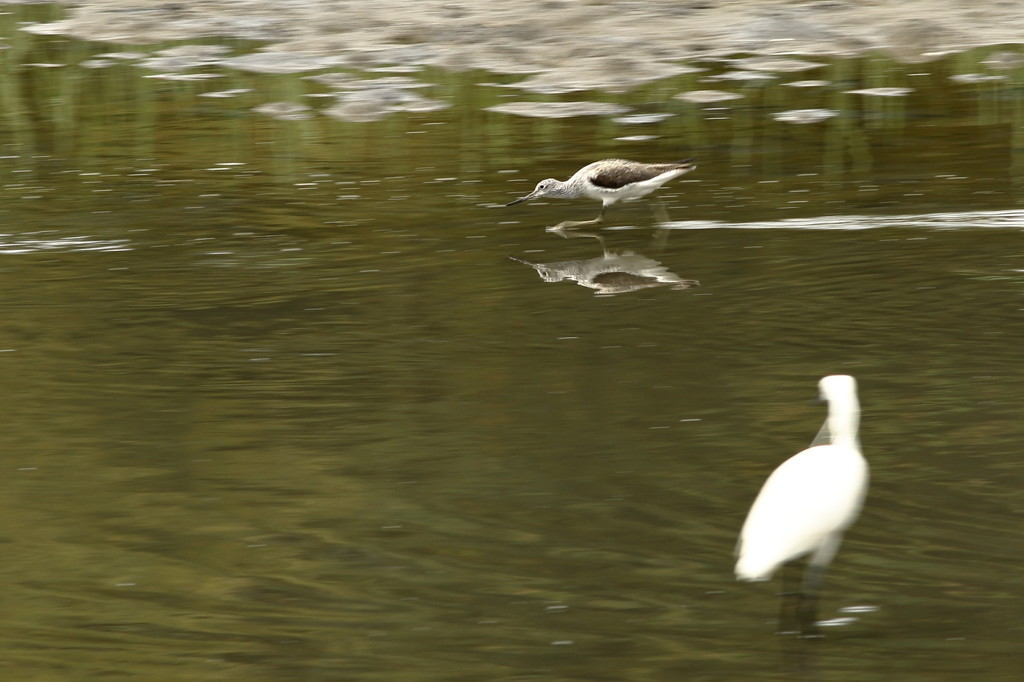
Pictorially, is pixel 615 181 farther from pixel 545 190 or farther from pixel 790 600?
pixel 790 600

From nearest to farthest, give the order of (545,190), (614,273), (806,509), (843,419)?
1. (806,509)
2. (843,419)
3. (614,273)
4. (545,190)

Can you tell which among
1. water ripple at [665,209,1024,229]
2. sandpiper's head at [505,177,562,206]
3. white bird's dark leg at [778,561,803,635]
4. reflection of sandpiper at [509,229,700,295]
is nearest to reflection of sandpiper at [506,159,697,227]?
sandpiper's head at [505,177,562,206]

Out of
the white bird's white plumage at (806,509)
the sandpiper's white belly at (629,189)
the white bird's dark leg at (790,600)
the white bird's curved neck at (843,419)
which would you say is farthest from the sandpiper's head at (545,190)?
the white bird's white plumage at (806,509)

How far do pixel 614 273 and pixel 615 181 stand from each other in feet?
4.49

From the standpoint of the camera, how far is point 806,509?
476cm

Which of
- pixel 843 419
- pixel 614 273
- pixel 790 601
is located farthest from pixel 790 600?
pixel 614 273

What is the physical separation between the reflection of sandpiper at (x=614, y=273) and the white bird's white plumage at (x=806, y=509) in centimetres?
422

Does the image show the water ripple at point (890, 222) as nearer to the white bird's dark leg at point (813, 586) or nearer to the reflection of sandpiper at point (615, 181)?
the reflection of sandpiper at point (615, 181)

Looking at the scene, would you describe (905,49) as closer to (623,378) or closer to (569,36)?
(569,36)

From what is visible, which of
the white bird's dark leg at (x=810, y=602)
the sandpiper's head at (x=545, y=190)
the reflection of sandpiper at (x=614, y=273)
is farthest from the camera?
the sandpiper's head at (x=545, y=190)

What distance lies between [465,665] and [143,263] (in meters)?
5.71

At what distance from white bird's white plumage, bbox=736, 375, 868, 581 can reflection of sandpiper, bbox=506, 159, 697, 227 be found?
19.4ft

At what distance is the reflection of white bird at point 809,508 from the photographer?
4.70 m

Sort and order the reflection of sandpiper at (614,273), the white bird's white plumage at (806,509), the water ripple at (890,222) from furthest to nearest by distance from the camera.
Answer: the water ripple at (890,222) → the reflection of sandpiper at (614,273) → the white bird's white plumage at (806,509)
